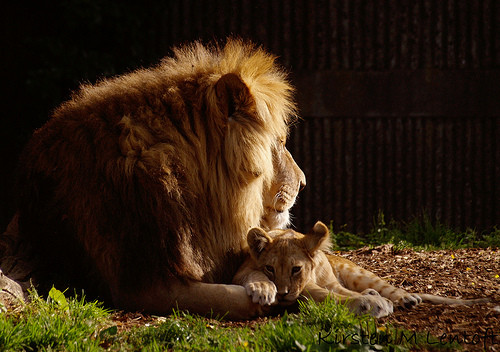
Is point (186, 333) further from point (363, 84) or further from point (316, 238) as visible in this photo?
point (363, 84)

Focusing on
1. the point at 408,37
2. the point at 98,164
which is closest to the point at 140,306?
the point at 98,164

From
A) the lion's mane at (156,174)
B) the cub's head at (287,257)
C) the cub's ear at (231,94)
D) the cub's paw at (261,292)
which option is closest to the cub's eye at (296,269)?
the cub's head at (287,257)

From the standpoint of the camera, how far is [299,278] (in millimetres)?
3912

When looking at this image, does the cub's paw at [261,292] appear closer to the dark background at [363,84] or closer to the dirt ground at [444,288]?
the dirt ground at [444,288]

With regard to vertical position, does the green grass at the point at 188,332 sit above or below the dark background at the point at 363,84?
below

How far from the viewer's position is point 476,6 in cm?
792

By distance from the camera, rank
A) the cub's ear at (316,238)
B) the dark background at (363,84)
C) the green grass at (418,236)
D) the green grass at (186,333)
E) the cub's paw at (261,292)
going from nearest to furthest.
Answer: the green grass at (186,333), the cub's paw at (261,292), the cub's ear at (316,238), the green grass at (418,236), the dark background at (363,84)

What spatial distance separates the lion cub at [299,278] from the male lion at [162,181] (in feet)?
0.37

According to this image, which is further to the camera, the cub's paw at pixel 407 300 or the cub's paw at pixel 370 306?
the cub's paw at pixel 407 300

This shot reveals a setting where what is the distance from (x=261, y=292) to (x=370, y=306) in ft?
1.90

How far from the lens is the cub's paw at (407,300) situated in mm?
3965

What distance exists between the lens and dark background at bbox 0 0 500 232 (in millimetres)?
7809

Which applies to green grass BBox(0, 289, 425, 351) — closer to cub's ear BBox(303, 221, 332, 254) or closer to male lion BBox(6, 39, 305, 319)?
male lion BBox(6, 39, 305, 319)

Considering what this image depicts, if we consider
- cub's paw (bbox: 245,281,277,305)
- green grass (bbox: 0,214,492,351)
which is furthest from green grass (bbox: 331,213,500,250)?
green grass (bbox: 0,214,492,351)
